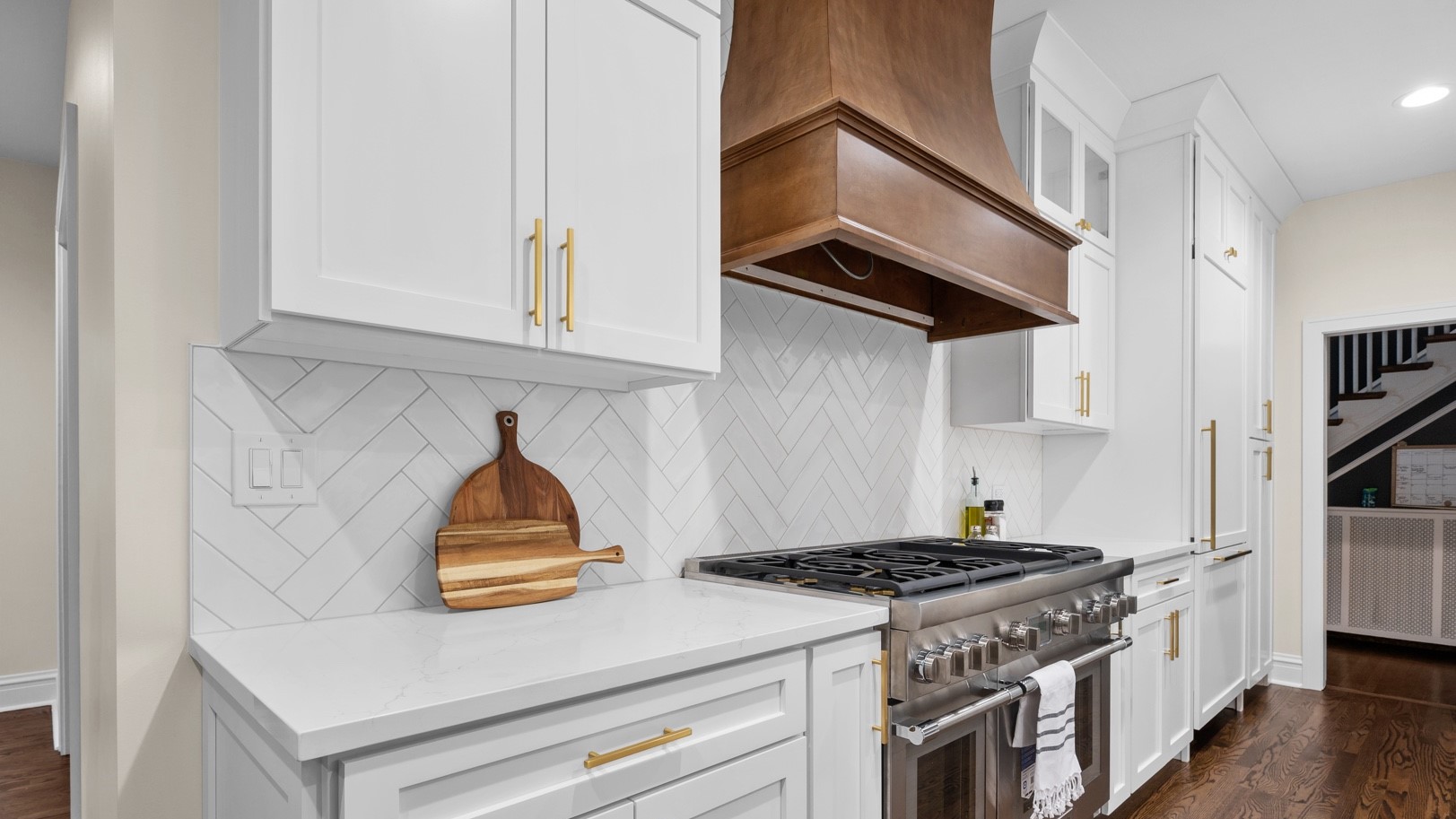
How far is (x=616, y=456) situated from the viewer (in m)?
1.84

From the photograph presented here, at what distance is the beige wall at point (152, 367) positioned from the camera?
3.99 feet

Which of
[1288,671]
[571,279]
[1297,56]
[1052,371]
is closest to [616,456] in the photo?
[571,279]

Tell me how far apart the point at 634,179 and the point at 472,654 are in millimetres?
864

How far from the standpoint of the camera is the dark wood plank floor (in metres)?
2.63

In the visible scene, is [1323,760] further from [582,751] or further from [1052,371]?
[582,751]

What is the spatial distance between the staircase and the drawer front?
368 cm

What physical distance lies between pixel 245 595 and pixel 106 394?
15.3 inches

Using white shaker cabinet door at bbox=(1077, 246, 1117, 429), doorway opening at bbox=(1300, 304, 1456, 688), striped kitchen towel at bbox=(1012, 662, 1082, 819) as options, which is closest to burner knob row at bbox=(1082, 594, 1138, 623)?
striped kitchen towel at bbox=(1012, 662, 1082, 819)

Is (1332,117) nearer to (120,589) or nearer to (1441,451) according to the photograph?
(1441,451)

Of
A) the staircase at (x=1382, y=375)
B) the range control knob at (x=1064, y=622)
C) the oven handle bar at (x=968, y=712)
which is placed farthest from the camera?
the staircase at (x=1382, y=375)

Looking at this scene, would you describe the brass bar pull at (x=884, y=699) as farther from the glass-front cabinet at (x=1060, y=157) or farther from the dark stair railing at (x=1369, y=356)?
the dark stair railing at (x=1369, y=356)

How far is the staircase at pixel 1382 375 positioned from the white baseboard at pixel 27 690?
7.90 m

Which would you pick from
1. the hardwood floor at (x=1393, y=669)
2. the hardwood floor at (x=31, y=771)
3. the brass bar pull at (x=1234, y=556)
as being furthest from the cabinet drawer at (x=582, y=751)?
the hardwood floor at (x=1393, y=669)

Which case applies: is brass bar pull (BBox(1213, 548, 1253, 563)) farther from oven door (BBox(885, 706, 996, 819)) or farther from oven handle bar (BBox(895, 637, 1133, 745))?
oven door (BBox(885, 706, 996, 819))
